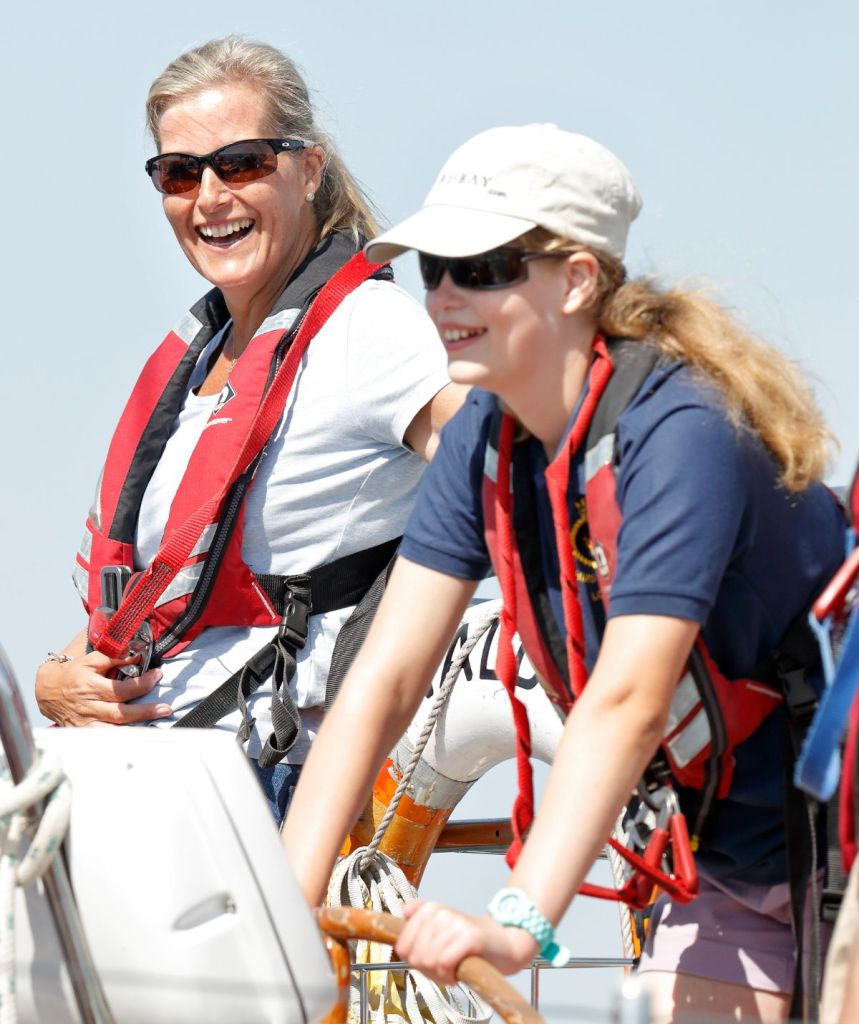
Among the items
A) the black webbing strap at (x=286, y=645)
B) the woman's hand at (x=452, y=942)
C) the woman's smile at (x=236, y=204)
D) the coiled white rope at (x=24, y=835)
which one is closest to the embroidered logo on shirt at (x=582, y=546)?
the woman's hand at (x=452, y=942)

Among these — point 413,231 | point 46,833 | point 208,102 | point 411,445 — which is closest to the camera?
point 46,833

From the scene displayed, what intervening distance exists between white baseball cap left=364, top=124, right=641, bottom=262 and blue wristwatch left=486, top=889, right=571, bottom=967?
0.68 m

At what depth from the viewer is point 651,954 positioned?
205 cm

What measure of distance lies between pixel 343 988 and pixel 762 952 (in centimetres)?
49

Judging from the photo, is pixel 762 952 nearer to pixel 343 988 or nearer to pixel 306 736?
pixel 343 988

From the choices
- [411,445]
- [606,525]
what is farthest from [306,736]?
[606,525]

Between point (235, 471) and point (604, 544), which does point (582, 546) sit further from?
point (235, 471)

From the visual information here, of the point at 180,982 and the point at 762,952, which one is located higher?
the point at 180,982

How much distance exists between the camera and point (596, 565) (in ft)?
6.15

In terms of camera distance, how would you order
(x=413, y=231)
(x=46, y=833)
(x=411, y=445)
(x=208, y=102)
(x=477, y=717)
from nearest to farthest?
(x=46, y=833) → (x=413, y=231) → (x=411, y=445) → (x=208, y=102) → (x=477, y=717)

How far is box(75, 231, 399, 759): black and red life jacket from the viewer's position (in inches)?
108

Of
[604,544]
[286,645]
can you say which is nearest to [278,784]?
[286,645]

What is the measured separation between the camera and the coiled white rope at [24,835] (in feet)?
5.11

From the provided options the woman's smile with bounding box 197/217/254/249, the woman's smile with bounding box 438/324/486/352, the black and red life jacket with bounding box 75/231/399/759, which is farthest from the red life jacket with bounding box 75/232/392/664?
the woman's smile with bounding box 438/324/486/352
